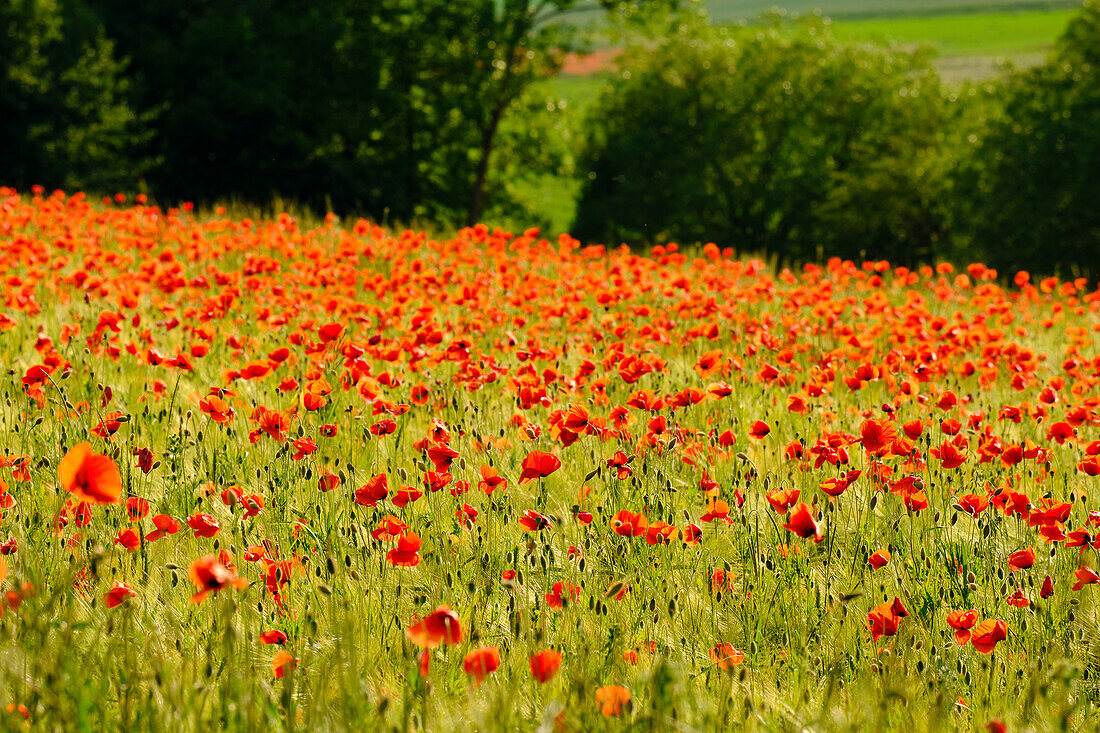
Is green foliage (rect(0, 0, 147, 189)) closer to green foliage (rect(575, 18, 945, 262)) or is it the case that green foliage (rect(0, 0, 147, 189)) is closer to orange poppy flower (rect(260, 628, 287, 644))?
green foliage (rect(575, 18, 945, 262))

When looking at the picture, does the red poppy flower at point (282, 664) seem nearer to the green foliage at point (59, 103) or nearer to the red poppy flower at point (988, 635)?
the red poppy flower at point (988, 635)

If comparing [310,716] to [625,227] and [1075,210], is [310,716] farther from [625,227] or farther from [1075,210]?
[625,227]

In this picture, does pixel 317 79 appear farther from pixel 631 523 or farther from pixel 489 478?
pixel 631 523

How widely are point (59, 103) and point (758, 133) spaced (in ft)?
69.1

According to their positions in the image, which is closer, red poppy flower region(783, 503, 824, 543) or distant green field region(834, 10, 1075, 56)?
red poppy flower region(783, 503, 824, 543)

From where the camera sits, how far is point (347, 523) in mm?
2994

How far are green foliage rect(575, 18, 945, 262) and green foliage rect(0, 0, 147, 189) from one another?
53.2 ft

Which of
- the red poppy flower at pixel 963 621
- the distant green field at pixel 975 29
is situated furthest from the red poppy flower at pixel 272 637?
the distant green field at pixel 975 29

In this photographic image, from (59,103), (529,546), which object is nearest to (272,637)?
(529,546)

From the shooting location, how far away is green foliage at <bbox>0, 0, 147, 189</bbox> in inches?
766

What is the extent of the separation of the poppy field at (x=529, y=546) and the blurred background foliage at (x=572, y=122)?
50.5 feet

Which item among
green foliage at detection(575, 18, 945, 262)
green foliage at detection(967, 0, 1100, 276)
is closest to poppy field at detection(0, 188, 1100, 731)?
green foliage at detection(967, 0, 1100, 276)

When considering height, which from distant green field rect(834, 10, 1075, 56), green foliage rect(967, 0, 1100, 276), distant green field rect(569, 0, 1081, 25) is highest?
distant green field rect(569, 0, 1081, 25)

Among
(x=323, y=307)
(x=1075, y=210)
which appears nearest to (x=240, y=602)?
A: (x=323, y=307)
